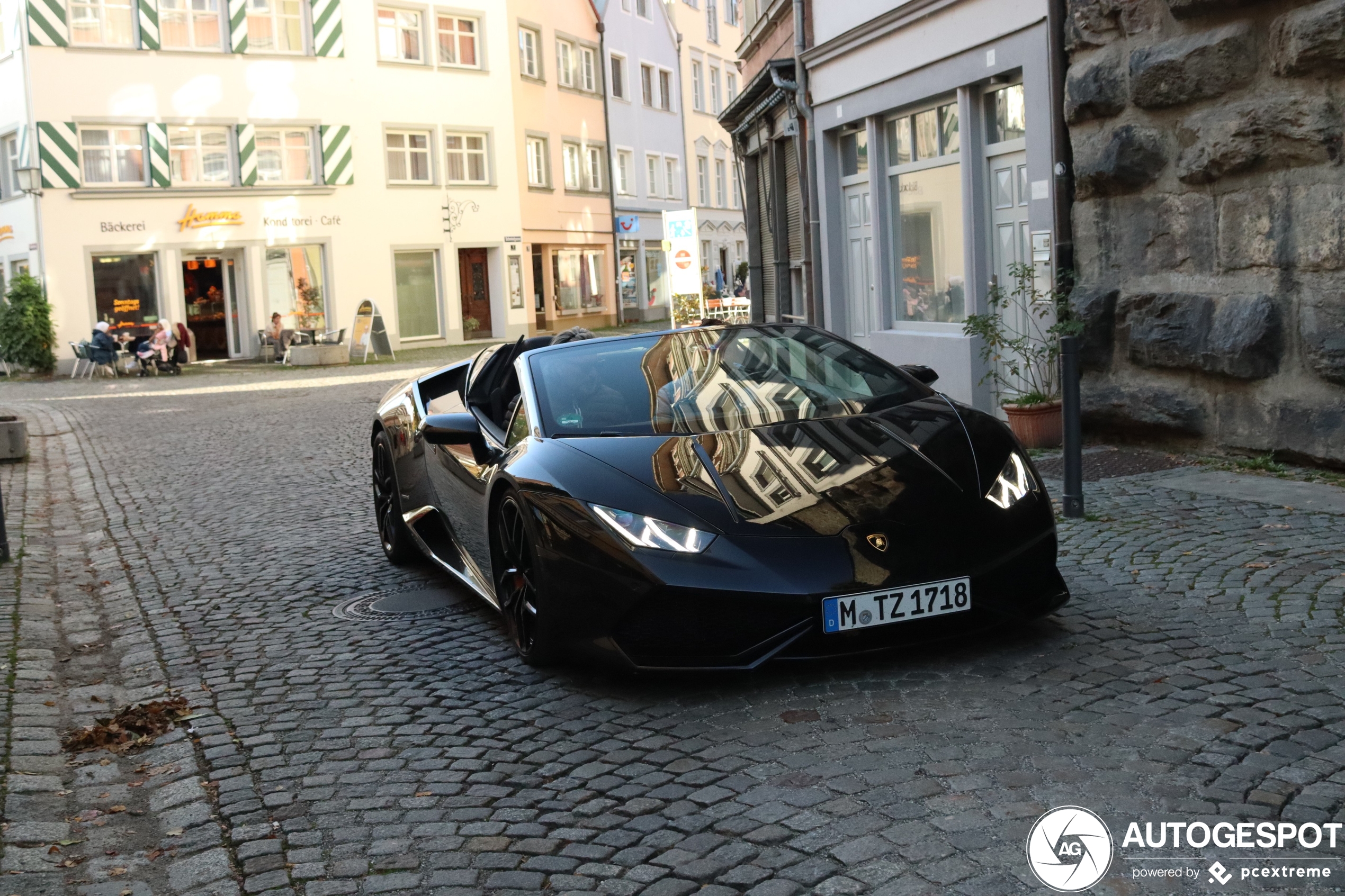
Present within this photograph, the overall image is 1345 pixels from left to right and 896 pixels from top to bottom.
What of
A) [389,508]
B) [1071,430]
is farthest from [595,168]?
[1071,430]

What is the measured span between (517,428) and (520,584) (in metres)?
0.76

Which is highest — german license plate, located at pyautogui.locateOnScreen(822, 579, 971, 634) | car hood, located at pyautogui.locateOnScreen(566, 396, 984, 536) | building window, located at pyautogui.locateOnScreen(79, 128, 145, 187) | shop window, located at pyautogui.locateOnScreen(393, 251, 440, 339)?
building window, located at pyautogui.locateOnScreen(79, 128, 145, 187)

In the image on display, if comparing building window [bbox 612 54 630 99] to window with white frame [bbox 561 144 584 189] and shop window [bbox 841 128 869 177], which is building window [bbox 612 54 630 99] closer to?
window with white frame [bbox 561 144 584 189]

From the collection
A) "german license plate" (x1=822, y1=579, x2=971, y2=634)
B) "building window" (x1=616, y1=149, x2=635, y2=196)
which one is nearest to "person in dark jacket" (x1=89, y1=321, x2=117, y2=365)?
"building window" (x1=616, y1=149, x2=635, y2=196)

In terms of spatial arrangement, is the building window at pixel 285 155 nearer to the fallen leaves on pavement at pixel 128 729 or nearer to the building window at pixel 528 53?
the building window at pixel 528 53

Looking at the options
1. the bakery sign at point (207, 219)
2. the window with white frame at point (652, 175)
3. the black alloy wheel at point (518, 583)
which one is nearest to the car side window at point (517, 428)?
the black alloy wheel at point (518, 583)

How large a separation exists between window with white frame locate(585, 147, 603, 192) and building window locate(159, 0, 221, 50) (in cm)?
1460

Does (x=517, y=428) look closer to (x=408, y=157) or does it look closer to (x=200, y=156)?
(x=200, y=156)

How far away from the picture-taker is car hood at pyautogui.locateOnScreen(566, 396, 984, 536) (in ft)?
16.4

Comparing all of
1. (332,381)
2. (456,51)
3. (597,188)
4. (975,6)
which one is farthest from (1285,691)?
(597,188)

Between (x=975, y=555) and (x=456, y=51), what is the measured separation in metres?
39.4

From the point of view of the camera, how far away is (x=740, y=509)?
5.01 m

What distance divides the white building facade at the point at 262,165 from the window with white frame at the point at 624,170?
8.16 m

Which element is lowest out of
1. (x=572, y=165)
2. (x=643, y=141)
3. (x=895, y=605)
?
(x=895, y=605)
